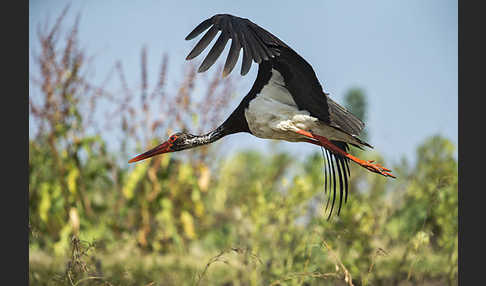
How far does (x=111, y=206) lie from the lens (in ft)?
21.0

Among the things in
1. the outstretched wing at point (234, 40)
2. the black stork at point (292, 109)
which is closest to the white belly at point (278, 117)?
the black stork at point (292, 109)

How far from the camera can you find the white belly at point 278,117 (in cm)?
299

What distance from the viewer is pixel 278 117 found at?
299 centimetres

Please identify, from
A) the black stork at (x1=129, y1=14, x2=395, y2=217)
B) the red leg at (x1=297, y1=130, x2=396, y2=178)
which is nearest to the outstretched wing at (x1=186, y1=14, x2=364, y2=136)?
the black stork at (x1=129, y1=14, x2=395, y2=217)

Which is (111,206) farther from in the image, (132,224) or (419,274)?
(419,274)

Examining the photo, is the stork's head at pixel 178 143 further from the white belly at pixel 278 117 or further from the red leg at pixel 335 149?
the red leg at pixel 335 149

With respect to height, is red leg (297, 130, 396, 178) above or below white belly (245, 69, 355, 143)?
below

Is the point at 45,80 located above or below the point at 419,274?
above

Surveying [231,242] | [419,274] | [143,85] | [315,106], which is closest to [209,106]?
[143,85]

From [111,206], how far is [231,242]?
5.10 feet

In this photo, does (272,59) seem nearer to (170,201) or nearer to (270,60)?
(270,60)

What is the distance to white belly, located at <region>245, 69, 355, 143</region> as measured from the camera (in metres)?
2.99

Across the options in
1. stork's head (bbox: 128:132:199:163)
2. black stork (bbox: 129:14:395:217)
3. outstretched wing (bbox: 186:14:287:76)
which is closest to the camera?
outstretched wing (bbox: 186:14:287:76)

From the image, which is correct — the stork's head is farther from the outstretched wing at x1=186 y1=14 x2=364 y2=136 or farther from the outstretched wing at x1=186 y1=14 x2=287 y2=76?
the outstretched wing at x1=186 y1=14 x2=287 y2=76
